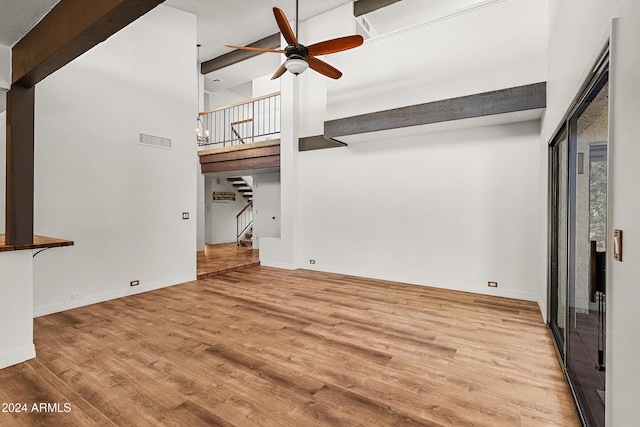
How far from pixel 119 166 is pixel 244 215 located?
6731mm

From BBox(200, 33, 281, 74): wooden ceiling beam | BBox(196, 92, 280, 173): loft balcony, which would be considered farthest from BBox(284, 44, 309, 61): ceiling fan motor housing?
BBox(200, 33, 281, 74): wooden ceiling beam

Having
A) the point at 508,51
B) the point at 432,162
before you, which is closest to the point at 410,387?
the point at 432,162

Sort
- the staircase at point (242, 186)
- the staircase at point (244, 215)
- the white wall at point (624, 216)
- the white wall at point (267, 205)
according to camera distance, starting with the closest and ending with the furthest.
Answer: the white wall at point (624, 216)
the white wall at point (267, 205)
the staircase at point (244, 215)
the staircase at point (242, 186)

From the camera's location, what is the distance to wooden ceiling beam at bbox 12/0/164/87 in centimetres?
176

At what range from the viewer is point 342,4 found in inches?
237

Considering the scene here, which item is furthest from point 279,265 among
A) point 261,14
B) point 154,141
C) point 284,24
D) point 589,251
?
point 589,251

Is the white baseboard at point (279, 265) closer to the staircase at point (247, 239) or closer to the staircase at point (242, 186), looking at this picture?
the staircase at point (247, 239)

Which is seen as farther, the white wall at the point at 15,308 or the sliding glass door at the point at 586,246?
the white wall at the point at 15,308

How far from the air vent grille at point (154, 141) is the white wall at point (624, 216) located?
5.38m

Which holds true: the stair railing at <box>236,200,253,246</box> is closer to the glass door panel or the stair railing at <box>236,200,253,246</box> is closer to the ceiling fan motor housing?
the ceiling fan motor housing

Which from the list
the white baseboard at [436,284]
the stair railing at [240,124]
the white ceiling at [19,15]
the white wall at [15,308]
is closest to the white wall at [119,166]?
the white wall at [15,308]

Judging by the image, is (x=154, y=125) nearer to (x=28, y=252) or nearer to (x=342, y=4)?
(x=28, y=252)

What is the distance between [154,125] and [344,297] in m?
4.09

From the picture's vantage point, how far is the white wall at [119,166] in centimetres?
390
